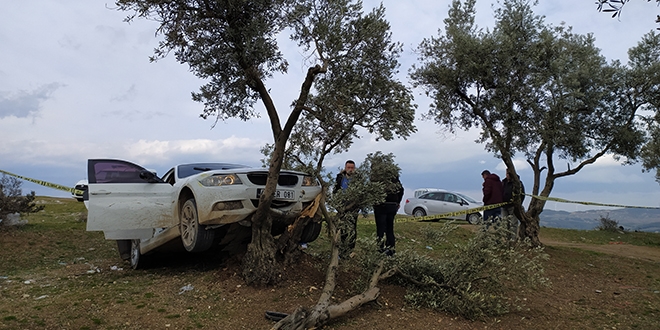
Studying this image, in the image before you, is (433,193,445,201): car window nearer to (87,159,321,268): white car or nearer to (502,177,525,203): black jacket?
(502,177,525,203): black jacket

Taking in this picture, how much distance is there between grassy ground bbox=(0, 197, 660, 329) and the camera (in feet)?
16.7

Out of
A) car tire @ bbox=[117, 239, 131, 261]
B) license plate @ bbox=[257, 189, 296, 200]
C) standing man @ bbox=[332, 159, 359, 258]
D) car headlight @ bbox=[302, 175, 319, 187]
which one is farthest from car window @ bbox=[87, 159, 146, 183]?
standing man @ bbox=[332, 159, 359, 258]

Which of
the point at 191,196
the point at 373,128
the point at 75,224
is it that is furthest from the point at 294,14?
the point at 75,224

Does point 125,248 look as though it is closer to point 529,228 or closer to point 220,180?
point 220,180

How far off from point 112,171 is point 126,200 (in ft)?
1.58

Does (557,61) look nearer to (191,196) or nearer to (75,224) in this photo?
(191,196)

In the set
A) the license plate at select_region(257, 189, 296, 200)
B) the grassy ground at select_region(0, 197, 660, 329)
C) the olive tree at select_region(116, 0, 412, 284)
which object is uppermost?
Answer: the olive tree at select_region(116, 0, 412, 284)

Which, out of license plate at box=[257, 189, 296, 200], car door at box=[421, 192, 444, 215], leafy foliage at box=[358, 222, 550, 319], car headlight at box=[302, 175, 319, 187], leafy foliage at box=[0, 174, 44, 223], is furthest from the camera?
car door at box=[421, 192, 444, 215]

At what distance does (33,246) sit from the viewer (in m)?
9.55

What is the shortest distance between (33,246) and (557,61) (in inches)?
478

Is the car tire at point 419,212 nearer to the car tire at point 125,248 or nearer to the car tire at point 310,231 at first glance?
the car tire at point 310,231

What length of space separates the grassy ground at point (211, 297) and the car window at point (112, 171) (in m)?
1.43

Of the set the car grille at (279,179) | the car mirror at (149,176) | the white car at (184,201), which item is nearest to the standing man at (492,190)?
the white car at (184,201)

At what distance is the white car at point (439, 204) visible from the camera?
64.3ft
